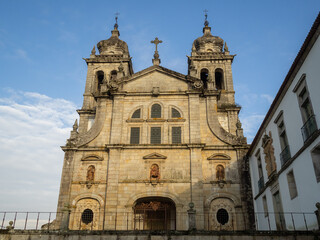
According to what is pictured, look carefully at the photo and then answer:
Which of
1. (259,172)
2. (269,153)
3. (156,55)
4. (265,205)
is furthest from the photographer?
(156,55)

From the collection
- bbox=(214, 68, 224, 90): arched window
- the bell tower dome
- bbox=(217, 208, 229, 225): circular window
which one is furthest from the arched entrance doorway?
bbox=(214, 68, 224, 90): arched window

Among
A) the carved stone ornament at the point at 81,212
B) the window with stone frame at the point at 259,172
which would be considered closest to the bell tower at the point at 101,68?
the carved stone ornament at the point at 81,212

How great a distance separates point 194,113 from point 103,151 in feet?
25.3

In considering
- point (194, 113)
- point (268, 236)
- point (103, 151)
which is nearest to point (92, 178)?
point (103, 151)

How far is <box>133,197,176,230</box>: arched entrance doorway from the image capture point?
899 inches

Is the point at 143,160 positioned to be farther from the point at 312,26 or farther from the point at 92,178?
the point at 312,26

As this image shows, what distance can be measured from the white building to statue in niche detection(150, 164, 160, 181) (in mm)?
7092

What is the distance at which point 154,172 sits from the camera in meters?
23.5

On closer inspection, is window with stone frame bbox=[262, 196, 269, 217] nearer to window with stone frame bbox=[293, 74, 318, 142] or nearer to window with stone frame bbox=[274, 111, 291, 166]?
window with stone frame bbox=[274, 111, 291, 166]

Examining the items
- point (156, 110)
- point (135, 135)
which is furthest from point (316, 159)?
point (156, 110)

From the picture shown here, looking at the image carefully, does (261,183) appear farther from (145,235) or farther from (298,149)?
(145,235)

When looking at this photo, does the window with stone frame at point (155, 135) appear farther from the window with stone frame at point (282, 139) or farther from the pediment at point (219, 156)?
the window with stone frame at point (282, 139)

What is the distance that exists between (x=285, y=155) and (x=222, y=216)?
7.49 metres

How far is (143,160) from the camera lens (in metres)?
23.9
